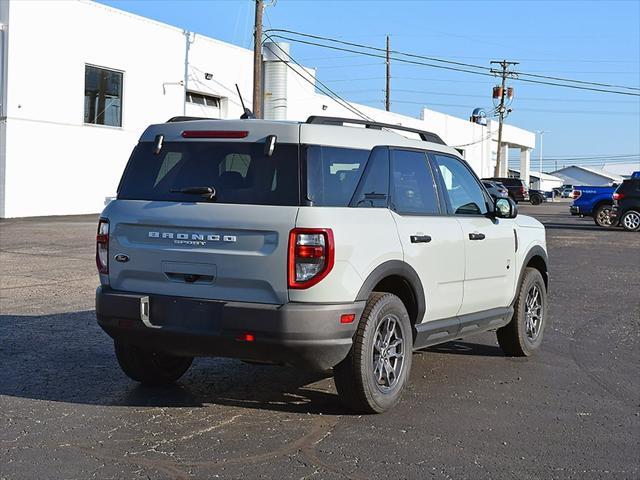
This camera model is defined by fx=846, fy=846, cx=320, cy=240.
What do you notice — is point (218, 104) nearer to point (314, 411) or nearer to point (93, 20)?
point (93, 20)

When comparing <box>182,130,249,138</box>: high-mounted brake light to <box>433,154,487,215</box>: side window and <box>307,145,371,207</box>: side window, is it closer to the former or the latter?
<box>307,145,371,207</box>: side window

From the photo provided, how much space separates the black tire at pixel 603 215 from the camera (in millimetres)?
31172

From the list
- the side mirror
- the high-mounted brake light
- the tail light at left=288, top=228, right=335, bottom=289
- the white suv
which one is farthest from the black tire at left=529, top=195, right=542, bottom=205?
the tail light at left=288, top=228, right=335, bottom=289

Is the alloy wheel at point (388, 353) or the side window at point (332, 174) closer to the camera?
the side window at point (332, 174)

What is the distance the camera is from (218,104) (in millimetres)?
37656

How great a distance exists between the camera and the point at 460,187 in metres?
7.19

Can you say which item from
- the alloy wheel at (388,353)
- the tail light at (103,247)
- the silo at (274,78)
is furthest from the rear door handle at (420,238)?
the silo at (274,78)

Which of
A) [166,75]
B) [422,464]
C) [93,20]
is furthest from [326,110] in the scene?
[422,464]

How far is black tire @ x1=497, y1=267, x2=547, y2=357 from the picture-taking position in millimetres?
7875

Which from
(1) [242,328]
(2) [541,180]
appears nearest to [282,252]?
(1) [242,328]

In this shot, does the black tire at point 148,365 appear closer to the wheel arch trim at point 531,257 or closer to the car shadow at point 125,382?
the car shadow at point 125,382

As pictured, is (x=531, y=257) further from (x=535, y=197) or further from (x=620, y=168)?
(x=620, y=168)

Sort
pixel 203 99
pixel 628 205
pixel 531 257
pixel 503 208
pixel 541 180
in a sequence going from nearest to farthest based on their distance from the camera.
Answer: pixel 503 208 → pixel 531 257 → pixel 628 205 → pixel 203 99 → pixel 541 180

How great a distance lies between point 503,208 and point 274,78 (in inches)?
1291
